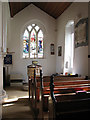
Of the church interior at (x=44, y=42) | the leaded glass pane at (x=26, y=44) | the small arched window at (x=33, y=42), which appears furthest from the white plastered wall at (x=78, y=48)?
the leaded glass pane at (x=26, y=44)

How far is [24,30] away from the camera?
307 inches

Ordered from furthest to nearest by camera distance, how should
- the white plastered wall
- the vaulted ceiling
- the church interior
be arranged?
the vaulted ceiling
the church interior
the white plastered wall

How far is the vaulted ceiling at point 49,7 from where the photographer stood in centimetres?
628

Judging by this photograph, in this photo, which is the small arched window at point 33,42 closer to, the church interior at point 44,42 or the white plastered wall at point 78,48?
the church interior at point 44,42

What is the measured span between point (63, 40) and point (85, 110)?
5608mm

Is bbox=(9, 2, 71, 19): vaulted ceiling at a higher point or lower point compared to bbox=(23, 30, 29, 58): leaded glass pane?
higher

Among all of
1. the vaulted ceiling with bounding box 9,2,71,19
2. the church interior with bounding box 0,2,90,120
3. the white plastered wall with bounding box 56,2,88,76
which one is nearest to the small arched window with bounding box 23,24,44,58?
the church interior with bounding box 0,2,90,120

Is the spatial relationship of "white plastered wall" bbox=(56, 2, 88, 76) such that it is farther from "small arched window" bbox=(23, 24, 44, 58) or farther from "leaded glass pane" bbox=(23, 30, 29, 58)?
"leaded glass pane" bbox=(23, 30, 29, 58)

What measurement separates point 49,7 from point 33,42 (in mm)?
2136

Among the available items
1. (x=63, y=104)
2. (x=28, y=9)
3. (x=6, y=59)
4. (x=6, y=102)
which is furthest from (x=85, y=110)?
(x=28, y=9)

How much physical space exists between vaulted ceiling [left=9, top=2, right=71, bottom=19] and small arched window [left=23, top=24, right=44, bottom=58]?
42.8 inches

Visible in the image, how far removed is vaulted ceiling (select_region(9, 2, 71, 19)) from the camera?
628cm

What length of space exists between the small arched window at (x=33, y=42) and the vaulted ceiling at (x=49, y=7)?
1.09 meters

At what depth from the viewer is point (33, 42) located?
805cm
